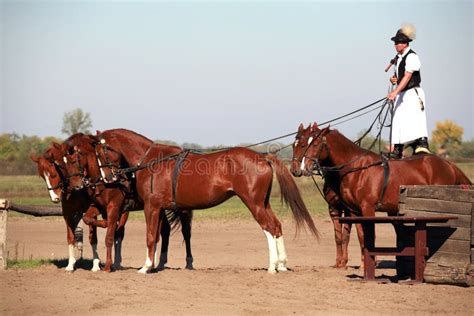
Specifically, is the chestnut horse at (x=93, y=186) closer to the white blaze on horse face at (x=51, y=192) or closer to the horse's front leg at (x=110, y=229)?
the horse's front leg at (x=110, y=229)

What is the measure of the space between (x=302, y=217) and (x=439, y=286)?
2.86 metres

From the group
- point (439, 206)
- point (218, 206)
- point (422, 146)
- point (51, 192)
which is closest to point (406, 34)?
point (422, 146)

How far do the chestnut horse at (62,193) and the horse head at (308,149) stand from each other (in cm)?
378

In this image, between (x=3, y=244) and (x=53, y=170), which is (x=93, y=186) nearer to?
(x=53, y=170)

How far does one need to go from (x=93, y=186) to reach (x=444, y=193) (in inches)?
229

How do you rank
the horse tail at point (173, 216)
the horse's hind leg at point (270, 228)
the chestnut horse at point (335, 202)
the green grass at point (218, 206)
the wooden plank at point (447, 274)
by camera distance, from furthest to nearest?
the green grass at point (218, 206) → the horse tail at point (173, 216) → the horse's hind leg at point (270, 228) → the chestnut horse at point (335, 202) → the wooden plank at point (447, 274)

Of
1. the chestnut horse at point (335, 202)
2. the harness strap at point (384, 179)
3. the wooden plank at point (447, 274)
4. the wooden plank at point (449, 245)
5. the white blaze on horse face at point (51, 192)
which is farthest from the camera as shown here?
the white blaze on horse face at point (51, 192)

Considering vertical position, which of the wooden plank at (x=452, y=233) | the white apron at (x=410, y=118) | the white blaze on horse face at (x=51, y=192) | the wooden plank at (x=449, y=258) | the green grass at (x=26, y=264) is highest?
the white apron at (x=410, y=118)

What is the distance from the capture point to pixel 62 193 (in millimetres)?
13898

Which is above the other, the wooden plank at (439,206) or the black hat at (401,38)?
the black hat at (401,38)

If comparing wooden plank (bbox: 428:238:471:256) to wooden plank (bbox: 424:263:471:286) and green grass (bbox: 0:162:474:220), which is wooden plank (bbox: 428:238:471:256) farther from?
green grass (bbox: 0:162:474:220)

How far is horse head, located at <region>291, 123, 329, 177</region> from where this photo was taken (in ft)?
42.4

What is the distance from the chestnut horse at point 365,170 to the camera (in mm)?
12867

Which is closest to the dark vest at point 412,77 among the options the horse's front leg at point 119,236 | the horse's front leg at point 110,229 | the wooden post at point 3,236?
the horse's front leg at point 110,229
